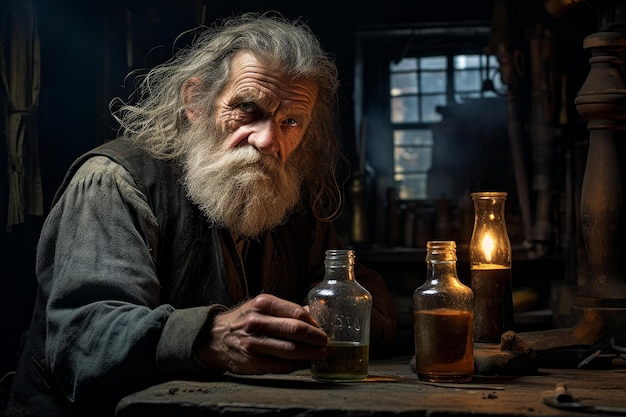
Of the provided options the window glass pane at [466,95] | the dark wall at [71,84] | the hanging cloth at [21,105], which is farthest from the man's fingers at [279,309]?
the window glass pane at [466,95]

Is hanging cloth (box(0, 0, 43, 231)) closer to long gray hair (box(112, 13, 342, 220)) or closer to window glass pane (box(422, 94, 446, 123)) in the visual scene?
long gray hair (box(112, 13, 342, 220))

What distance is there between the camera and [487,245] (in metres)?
2.68

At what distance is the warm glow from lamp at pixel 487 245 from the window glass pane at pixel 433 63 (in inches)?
180

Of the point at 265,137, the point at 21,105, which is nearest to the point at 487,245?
the point at 265,137

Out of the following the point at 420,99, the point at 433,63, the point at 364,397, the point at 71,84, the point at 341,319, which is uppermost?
the point at 433,63

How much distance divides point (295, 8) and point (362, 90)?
2.40 feet

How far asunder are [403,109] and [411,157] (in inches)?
13.8

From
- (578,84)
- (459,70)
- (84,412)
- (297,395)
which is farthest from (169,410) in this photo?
(459,70)

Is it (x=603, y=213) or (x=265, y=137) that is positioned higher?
(x=265, y=137)

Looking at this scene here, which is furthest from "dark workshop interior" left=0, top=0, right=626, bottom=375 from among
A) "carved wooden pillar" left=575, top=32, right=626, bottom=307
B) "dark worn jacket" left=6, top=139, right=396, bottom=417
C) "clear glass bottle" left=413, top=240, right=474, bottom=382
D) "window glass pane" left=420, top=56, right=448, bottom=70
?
"clear glass bottle" left=413, top=240, right=474, bottom=382

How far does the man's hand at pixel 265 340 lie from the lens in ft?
7.46

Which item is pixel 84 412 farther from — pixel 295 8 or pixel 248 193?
pixel 295 8

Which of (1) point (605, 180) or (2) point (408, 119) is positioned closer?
(1) point (605, 180)

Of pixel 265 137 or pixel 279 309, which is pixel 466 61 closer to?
pixel 265 137
